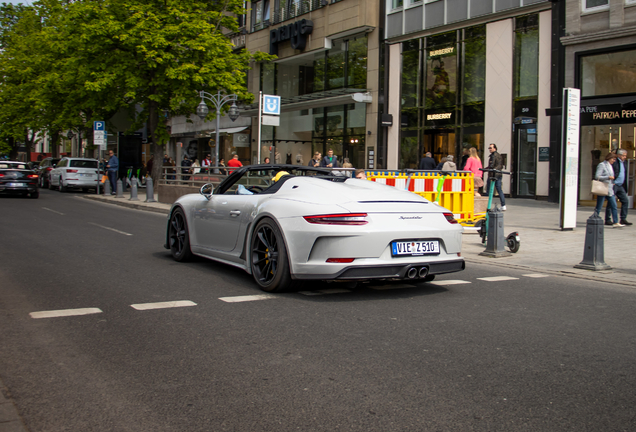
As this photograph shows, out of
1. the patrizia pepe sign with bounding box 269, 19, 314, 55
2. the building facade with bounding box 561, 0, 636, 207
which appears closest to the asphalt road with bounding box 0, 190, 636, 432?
the building facade with bounding box 561, 0, 636, 207

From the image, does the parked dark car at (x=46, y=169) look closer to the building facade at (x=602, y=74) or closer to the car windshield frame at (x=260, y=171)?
the building facade at (x=602, y=74)

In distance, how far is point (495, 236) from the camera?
10.0m

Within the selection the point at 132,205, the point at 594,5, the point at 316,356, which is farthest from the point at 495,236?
the point at 132,205

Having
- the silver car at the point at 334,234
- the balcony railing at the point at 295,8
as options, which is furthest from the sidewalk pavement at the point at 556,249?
the balcony railing at the point at 295,8

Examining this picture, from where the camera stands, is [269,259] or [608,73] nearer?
[269,259]

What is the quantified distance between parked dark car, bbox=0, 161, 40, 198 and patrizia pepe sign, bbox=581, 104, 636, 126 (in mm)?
19739

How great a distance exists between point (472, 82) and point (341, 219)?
21.4 meters

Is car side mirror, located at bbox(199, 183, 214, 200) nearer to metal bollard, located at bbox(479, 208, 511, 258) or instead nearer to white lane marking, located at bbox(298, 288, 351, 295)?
white lane marking, located at bbox(298, 288, 351, 295)

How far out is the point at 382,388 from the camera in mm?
3654

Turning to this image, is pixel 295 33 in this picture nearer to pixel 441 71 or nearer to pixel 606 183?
pixel 441 71

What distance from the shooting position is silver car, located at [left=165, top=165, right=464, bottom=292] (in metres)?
5.95

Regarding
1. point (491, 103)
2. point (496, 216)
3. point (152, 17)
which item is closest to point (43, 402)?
point (496, 216)

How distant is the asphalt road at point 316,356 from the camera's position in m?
3.27

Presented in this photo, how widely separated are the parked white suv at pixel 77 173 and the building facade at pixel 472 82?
1443 cm
